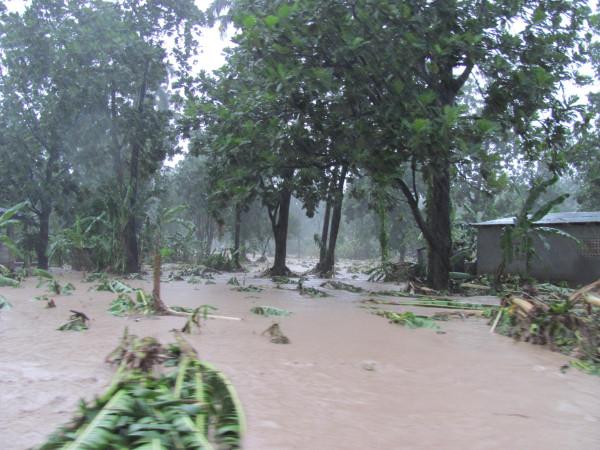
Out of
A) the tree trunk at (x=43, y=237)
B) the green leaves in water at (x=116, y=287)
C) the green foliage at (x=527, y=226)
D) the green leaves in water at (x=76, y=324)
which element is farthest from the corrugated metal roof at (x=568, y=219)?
the tree trunk at (x=43, y=237)

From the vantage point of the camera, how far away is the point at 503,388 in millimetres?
3299

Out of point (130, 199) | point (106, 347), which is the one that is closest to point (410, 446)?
point (106, 347)

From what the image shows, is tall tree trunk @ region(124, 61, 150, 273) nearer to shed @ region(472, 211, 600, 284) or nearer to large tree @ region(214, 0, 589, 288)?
large tree @ region(214, 0, 589, 288)

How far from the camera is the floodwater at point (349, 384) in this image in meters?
2.40

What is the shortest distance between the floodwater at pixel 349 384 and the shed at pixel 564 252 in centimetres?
910

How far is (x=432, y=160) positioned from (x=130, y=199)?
34.1ft

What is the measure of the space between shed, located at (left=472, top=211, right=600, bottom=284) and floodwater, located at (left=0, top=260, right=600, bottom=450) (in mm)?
9097

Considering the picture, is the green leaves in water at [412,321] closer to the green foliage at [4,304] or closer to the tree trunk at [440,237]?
the green foliage at [4,304]

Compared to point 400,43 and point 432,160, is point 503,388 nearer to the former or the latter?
point 432,160

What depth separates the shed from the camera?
13.0 m

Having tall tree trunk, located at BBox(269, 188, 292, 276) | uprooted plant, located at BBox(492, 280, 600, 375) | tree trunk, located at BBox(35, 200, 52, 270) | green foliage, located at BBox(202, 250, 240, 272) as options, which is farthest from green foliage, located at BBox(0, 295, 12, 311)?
green foliage, located at BBox(202, 250, 240, 272)

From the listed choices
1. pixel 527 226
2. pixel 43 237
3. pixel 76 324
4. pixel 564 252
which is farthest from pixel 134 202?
pixel 564 252

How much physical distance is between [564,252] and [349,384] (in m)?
12.2

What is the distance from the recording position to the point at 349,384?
3.23 meters
